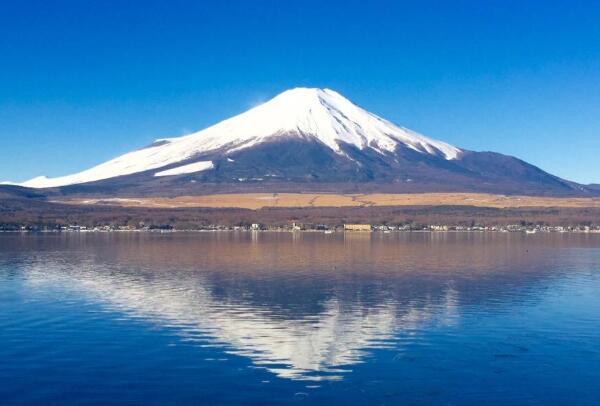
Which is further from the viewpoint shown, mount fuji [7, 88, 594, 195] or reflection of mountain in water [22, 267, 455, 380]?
mount fuji [7, 88, 594, 195]

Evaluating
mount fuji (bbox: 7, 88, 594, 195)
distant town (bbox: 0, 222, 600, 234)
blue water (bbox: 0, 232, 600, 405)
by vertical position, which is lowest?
blue water (bbox: 0, 232, 600, 405)

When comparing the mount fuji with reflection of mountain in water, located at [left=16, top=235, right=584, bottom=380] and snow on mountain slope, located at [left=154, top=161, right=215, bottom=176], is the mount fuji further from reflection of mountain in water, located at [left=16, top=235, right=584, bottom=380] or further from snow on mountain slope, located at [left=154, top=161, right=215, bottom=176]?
reflection of mountain in water, located at [left=16, top=235, right=584, bottom=380]

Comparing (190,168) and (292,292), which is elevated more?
(190,168)

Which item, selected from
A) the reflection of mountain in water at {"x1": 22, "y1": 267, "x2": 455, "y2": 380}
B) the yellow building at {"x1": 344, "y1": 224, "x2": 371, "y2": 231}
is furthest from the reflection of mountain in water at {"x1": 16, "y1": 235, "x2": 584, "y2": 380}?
the yellow building at {"x1": 344, "y1": 224, "x2": 371, "y2": 231}

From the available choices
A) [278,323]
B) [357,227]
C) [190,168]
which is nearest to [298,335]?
[278,323]

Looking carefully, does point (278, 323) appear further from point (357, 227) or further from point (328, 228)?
point (328, 228)

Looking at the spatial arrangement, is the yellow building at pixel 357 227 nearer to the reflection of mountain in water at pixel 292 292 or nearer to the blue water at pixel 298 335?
the reflection of mountain in water at pixel 292 292

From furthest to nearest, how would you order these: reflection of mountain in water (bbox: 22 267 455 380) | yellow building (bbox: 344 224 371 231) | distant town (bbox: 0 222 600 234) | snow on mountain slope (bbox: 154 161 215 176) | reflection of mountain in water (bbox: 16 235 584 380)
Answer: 1. snow on mountain slope (bbox: 154 161 215 176)
2. distant town (bbox: 0 222 600 234)
3. yellow building (bbox: 344 224 371 231)
4. reflection of mountain in water (bbox: 16 235 584 380)
5. reflection of mountain in water (bbox: 22 267 455 380)
